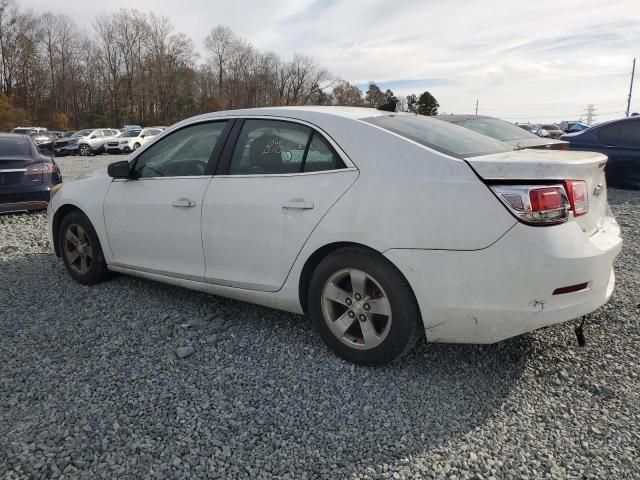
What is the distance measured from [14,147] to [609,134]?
10204mm

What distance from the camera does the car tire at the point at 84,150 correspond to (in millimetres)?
29300

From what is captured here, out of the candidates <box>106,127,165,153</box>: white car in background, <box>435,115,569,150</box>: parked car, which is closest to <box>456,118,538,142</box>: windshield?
<box>435,115,569,150</box>: parked car

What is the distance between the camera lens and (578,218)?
246cm

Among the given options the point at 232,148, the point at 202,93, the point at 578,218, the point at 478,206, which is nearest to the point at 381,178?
the point at 478,206

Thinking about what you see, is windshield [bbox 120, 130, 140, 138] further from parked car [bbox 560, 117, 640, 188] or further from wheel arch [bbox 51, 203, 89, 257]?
wheel arch [bbox 51, 203, 89, 257]

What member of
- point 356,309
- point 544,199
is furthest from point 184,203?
point 544,199

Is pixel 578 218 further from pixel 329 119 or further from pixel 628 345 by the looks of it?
pixel 329 119

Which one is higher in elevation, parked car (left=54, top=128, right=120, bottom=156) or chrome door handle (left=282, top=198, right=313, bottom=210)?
parked car (left=54, top=128, right=120, bottom=156)

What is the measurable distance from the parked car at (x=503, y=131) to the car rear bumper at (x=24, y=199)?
591 cm

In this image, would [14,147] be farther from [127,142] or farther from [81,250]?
[127,142]

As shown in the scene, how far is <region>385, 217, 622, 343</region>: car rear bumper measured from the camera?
7.64 feet

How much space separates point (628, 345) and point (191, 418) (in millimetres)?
2657

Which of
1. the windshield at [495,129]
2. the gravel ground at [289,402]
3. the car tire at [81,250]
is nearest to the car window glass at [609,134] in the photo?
the windshield at [495,129]

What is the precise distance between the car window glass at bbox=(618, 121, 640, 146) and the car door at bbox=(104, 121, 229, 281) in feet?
27.3
